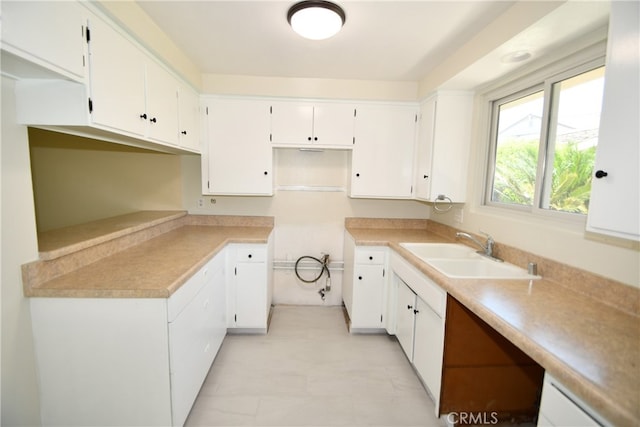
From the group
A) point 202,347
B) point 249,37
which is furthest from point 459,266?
point 249,37

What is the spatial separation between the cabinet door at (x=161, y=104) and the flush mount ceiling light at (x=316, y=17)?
3.16 feet

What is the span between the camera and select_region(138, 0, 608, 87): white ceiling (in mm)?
1450

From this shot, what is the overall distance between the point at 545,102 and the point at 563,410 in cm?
168

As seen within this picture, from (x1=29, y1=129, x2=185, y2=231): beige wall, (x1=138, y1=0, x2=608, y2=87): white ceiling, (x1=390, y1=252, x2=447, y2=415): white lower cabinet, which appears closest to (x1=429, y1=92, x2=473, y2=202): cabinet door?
(x1=138, y1=0, x2=608, y2=87): white ceiling

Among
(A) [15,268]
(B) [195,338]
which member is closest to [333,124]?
(B) [195,338]

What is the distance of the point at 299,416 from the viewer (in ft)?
5.31

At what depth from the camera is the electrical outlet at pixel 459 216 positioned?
238 centimetres

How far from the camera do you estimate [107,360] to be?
125cm

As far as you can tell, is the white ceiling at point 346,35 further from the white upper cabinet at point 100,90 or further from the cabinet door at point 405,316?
the cabinet door at point 405,316

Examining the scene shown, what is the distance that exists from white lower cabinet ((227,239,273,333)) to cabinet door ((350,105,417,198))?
112 centimetres

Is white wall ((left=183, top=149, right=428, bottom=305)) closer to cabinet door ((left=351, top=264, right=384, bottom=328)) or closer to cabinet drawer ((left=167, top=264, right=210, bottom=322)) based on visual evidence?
cabinet door ((left=351, top=264, right=384, bottom=328))

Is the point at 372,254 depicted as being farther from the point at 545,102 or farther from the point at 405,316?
the point at 545,102

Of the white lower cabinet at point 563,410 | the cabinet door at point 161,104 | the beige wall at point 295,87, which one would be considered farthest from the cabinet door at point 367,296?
the cabinet door at point 161,104

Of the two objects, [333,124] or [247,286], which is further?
[333,124]
